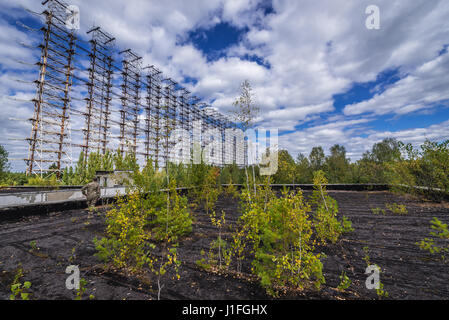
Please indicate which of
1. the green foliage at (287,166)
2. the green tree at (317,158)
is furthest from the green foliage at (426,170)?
the green tree at (317,158)

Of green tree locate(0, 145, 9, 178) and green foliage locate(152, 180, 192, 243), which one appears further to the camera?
green tree locate(0, 145, 9, 178)

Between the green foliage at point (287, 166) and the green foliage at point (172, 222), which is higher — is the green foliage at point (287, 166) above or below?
above

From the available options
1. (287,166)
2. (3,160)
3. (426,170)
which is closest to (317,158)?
(426,170)

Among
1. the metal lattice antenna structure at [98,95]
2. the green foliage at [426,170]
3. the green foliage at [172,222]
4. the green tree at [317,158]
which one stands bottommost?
the green foliage at [172,222]

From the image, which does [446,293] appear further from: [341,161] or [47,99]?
[47,99]

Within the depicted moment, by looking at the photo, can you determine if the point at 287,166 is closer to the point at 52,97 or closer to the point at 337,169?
the point at 337,169

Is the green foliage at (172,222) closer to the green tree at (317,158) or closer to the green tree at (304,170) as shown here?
the green tree at (304,170)

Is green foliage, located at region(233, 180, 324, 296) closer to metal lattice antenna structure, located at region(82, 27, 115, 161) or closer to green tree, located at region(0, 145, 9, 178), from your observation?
green tree, located at region(0, 145, 9, 178)

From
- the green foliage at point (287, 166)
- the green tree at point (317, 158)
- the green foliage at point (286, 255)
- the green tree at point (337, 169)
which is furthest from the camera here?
the green tree at point (317, 158)

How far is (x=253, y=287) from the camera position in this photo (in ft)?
9.86

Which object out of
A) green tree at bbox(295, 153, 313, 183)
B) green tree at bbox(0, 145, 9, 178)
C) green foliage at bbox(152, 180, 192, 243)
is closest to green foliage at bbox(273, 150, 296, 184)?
green foliage at bbox(152, 180, 192, 243)

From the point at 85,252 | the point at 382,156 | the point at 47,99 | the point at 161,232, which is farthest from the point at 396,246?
the point at 47,99
